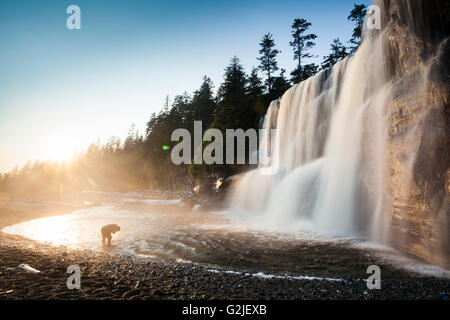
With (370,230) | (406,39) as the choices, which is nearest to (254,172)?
(370,230)

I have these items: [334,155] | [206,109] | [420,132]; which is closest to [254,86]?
[206,109]

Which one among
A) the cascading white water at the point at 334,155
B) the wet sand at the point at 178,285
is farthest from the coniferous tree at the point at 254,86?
the wet sand at the point at 178,285

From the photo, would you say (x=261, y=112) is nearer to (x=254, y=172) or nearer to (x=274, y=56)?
(x=254, y=172)

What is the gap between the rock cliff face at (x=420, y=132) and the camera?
20.6ft

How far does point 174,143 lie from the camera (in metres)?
57.1

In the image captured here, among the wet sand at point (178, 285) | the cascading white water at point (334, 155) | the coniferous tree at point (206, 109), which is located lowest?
the wet sand at point (178, 285)

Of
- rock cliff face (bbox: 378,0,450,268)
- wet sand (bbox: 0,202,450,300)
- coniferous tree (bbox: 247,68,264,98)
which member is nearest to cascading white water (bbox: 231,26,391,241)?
rock cliff face (bbox: 378,0,450,268)

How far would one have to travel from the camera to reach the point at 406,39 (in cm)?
805

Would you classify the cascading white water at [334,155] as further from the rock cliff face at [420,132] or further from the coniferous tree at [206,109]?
the coniferous tree at [206,109]

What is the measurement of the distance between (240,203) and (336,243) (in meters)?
17.1

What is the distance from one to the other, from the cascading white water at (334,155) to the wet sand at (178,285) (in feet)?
17.0

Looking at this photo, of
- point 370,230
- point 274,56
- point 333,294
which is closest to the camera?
point 333,294

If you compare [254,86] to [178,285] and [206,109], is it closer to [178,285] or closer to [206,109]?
[206,109]

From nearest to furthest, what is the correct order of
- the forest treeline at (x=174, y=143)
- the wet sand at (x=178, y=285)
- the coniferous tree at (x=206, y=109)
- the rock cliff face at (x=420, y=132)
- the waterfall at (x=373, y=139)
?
1. the wet sand at (x=178, y=285)
2. the rock cliff face at (x=420, y=132)
3. the waterfall at (x=373, y=139)
4. the forest treeline at (x=174, y=143)
5. the coniferous tree at (x=206, y=109)
